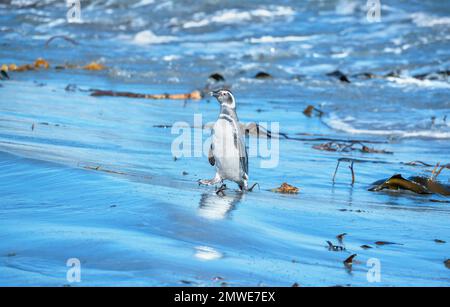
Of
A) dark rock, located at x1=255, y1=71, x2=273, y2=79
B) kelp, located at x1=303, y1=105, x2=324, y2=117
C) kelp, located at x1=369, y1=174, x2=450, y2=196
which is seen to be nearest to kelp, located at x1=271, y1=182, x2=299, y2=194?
kelp, located at x1=369, y1=174, x2=450, y2=196

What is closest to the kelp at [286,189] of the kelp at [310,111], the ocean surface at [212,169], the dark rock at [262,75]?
the ocean surface at [212,169]

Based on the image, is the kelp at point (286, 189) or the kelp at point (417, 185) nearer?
the kelp at point (286, 189)

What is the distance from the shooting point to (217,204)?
16.9 ft

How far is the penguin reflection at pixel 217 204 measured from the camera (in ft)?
15.6

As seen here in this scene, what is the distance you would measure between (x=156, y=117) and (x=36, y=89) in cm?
255

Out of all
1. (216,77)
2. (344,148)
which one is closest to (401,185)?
(344,148)

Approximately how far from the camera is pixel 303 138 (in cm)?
882

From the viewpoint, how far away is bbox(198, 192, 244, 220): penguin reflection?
474cm

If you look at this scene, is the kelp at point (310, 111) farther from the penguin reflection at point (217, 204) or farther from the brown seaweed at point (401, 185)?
the penguin reflection at point (217, 204)

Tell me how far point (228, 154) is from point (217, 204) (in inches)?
35.4

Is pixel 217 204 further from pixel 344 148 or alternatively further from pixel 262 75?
pixel 262 75

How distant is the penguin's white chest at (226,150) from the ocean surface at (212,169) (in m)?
0.19

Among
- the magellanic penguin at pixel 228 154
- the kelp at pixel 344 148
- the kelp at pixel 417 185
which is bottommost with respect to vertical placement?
the kelp at pixel 417 185
